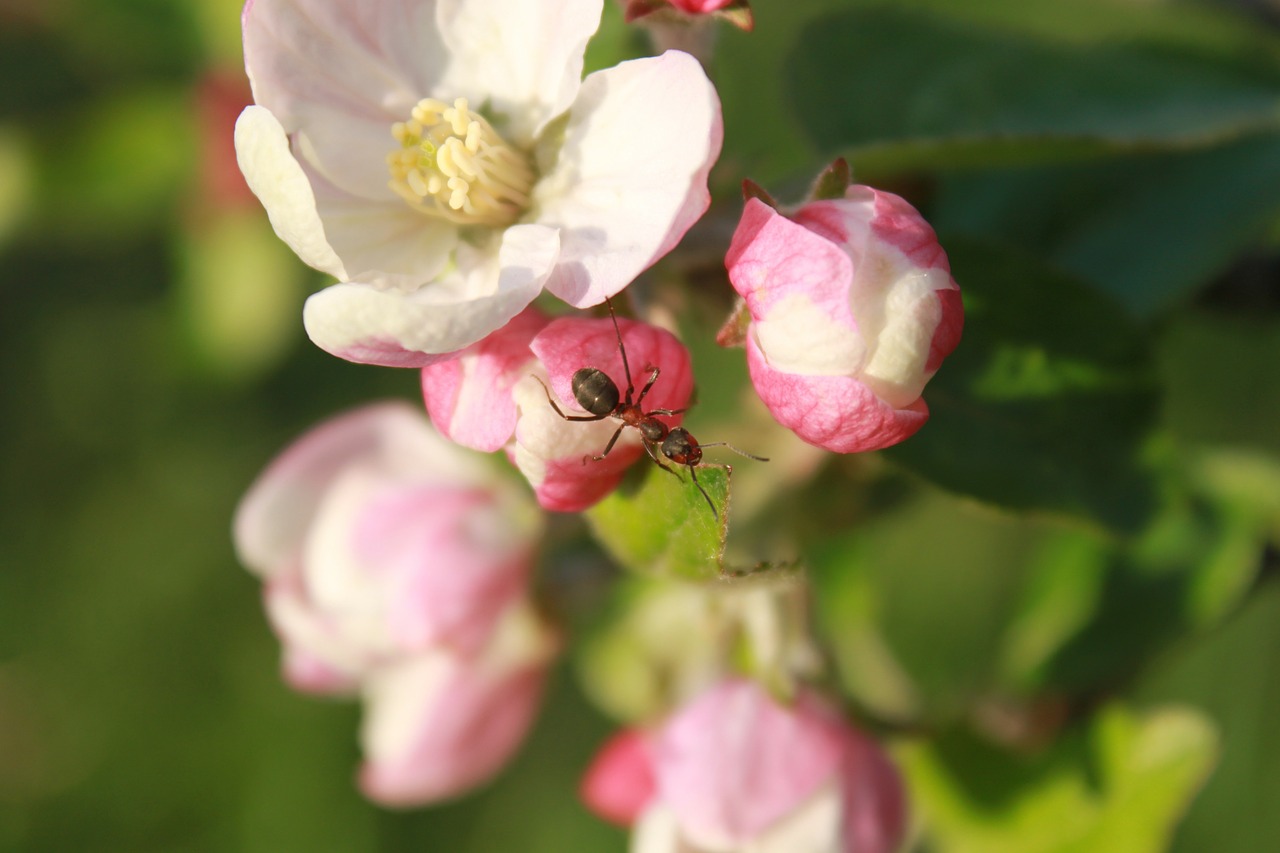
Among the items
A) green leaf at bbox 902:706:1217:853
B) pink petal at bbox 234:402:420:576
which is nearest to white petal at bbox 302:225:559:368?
pink petal at bbox 234:402:420:576

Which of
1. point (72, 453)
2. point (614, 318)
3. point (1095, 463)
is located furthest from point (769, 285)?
point (72, 453)

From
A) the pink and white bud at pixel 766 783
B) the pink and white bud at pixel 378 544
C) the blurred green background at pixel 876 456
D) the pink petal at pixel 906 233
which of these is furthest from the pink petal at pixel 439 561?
the pink petal at pixel 906 233

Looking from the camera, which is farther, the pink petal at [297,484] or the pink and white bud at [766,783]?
the pink petal at [297,484]

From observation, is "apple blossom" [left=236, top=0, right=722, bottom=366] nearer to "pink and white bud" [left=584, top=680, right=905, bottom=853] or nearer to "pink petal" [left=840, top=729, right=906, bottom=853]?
"pink and white bud" [left=584, top=680, right=905, bottom=853]

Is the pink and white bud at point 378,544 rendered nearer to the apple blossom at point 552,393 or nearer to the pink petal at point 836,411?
the apple blossom at point 552,393

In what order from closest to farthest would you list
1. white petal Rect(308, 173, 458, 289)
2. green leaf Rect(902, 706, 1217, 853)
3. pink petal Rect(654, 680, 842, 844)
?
1. white petal Rect(308, 173, 458, 289)
2. pink petal Rect(654, 680, 842, 844)
3. green leaf Rect(902, 706, 1217, 853)

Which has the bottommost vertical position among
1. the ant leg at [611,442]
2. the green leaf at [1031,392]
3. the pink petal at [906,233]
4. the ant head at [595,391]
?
the green leaf at [1031,392]

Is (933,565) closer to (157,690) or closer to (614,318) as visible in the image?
(157,690)
